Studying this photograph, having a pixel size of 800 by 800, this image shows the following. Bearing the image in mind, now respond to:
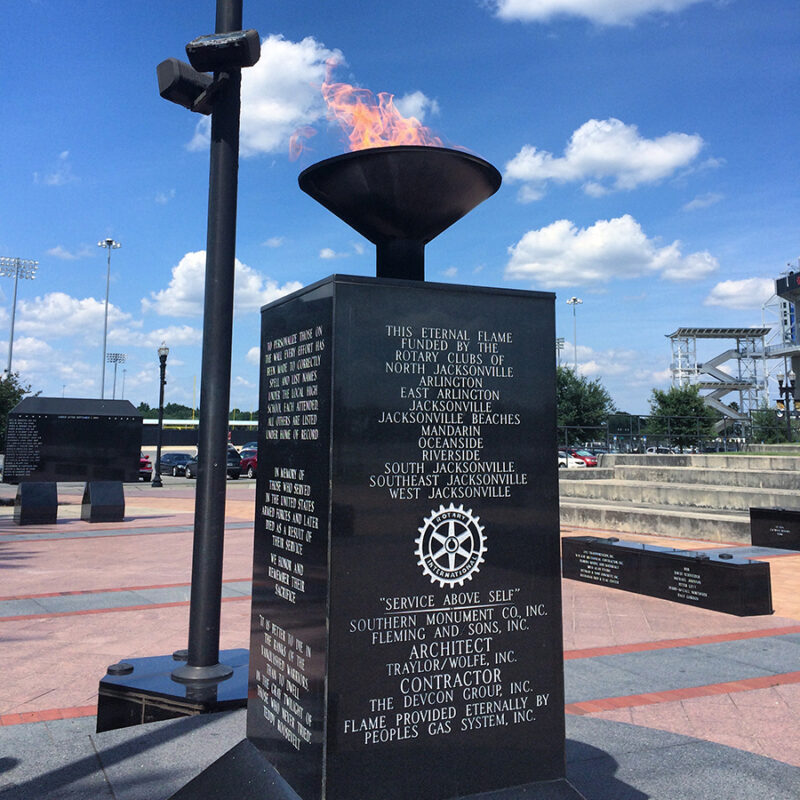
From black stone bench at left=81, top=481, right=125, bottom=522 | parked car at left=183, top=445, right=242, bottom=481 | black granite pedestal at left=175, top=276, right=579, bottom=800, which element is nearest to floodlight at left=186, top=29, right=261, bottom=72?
black granite pedestal at left=175, top=276, right=579, bottom=800

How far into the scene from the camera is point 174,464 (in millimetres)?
38656

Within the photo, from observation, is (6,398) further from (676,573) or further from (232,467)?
(676,573)

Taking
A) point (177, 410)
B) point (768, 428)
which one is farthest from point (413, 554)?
point (177, 410)

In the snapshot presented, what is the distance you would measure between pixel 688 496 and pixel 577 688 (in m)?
12.5

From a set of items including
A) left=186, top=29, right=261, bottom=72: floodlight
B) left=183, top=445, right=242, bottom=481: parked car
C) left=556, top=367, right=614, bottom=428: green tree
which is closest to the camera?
left=186, top=29, right=261, bottom=72: floodlight

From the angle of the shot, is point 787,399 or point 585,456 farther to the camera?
point 585,456

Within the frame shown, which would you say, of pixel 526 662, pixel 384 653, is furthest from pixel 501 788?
pixel 384 653

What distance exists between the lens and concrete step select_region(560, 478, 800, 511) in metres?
14.3

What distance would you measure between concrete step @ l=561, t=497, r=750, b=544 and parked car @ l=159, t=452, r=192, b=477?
27.5 meters

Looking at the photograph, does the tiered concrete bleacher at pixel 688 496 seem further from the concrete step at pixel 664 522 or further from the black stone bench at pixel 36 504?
the black stone bench at pixel 36 504

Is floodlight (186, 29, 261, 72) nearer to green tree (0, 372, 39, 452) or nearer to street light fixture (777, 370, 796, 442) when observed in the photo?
green tree (0, 372, 39, 452)

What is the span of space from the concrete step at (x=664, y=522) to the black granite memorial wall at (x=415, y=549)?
10825 millimetres

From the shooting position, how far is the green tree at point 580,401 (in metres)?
58.3

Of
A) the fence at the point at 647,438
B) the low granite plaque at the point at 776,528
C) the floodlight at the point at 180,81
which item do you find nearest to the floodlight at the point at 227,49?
the floodlight at the point at 180,81
